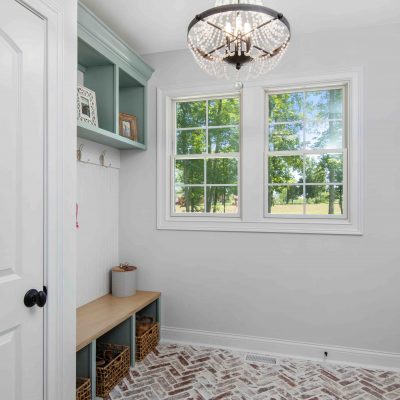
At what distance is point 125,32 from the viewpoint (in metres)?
2.95

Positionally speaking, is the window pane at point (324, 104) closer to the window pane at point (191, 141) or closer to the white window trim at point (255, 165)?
the white window trim at point (255, 165)

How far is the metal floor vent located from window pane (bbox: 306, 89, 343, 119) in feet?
7.13

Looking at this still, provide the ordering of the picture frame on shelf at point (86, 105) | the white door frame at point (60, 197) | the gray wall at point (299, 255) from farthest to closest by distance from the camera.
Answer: the gray wall at point (299, 255), the picture frame on shelf at point (86, 105), the white door frame at point (60, 197)

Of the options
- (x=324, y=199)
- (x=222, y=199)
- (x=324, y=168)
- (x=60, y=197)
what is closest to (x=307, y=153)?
(x=324, y=168)

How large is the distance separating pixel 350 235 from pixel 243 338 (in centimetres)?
133

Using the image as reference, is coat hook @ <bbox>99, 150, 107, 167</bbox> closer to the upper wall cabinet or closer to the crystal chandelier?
the upper wall cabinet

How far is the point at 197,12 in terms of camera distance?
104 inches

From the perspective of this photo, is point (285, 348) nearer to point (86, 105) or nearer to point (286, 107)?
point (286, 107)

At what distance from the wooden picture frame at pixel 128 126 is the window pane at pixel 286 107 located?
51.1 inches

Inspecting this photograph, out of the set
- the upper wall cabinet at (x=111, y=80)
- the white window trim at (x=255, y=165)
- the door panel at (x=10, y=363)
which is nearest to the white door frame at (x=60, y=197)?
the door panel at (x=10, y=363)

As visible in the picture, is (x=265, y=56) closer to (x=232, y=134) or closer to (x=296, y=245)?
(x=232, y=134)

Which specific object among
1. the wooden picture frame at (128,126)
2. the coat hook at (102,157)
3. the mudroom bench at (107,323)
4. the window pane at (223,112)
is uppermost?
the window pane at (223,112)

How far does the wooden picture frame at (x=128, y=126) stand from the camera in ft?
10.3

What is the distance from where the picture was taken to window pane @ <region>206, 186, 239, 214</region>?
Answer: 3246 mm
